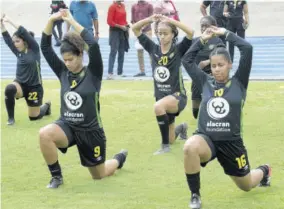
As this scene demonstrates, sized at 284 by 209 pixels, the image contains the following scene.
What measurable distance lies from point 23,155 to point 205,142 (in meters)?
3.45

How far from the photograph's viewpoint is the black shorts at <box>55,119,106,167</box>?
23.5 ft

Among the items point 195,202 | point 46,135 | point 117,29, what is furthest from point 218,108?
point 117,29

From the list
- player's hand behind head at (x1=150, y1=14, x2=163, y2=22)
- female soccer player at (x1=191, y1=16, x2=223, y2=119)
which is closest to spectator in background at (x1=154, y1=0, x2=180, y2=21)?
female soccer player at (x1=191, y1=16, x2=223, y2=119)

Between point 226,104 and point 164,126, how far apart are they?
2442 millimetres

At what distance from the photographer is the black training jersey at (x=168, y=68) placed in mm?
8844

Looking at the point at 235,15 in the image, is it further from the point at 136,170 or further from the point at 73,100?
the point at 73,100

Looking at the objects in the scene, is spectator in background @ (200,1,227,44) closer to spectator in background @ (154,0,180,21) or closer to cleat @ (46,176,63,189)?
spectator in background @ (154,0,180,21)

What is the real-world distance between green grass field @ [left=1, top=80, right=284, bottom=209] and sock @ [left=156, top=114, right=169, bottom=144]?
22 cm

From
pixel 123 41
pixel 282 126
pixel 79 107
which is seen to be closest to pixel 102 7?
pixel 123 41

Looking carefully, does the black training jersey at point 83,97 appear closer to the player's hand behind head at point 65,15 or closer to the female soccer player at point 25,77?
the player's hand behind head at point 65,15

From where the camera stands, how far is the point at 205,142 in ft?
20.7

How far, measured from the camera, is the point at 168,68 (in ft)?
29.1

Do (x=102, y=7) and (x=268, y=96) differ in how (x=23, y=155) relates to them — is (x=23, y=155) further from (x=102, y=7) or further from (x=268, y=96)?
(x=102, y=7)

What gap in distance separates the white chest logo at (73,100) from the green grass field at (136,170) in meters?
0.93
